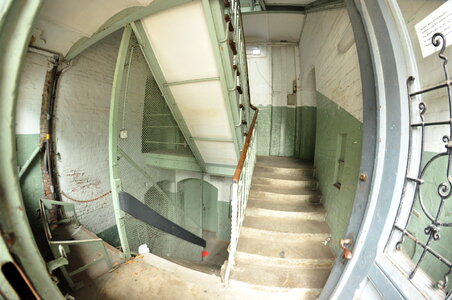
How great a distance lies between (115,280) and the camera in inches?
79.7

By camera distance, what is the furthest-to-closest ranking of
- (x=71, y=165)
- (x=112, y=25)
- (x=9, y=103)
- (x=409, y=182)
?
(x=71, y=165) < (x=112, y=25) < (x=409, y=182) < (x=9, y=103)

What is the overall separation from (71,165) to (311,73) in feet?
20.3

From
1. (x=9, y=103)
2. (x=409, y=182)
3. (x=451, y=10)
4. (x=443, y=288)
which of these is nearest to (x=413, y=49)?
(x=451, y=10)

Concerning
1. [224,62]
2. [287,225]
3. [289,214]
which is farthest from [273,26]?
[287,225]

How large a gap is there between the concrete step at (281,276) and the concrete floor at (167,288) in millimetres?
64

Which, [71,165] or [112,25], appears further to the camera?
[71,165]

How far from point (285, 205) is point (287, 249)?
80cm

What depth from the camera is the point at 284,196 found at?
311cm

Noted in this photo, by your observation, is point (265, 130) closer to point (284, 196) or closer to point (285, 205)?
point (284, 196)

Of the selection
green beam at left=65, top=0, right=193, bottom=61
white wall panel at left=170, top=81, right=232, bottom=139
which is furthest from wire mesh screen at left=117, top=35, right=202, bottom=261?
white wall panel at left=170, top=81, right=232, bottom=139

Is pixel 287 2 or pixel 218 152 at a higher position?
pixel 287 2

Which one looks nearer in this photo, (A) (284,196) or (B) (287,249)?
(B) (287,249)

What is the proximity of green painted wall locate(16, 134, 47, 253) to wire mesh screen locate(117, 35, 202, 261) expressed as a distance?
4.29 ft

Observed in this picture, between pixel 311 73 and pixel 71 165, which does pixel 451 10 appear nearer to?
pixel 311 73
